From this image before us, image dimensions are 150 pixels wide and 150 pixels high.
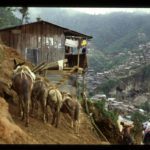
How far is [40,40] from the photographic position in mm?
17906

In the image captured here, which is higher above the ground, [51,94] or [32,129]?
[51,94]

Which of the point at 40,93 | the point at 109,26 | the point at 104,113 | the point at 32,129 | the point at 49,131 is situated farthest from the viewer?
the point at 109,26

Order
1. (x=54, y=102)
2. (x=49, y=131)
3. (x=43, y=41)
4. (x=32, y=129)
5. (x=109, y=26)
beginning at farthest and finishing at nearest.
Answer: (x=109, y=26)
(x=43, y=41)
(x=54, y=102)
(x=49, y=131)
(x=32, y=129)

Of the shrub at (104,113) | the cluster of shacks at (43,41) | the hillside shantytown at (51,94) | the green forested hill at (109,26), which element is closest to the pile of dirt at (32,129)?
the hillside shantytown at (51,94)

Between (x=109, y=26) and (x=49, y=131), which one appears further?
(x=109, y=26)

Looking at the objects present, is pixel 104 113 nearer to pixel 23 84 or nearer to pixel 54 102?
pixel 54 102

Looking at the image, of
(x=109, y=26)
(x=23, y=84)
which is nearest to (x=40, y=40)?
(x=23, y=84)

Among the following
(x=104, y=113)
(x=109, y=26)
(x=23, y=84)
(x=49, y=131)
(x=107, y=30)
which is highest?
(x=109, y=26)

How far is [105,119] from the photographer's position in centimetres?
1498

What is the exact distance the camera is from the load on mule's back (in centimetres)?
776

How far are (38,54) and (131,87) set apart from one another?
37.6 m

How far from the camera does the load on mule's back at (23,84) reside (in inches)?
305

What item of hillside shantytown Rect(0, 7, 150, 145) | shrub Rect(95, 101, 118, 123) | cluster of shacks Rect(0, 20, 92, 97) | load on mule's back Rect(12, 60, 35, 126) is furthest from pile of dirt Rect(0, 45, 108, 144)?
cluster of shacks Rect(0, 20, 92, 97)

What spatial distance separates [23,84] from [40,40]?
10.2m
